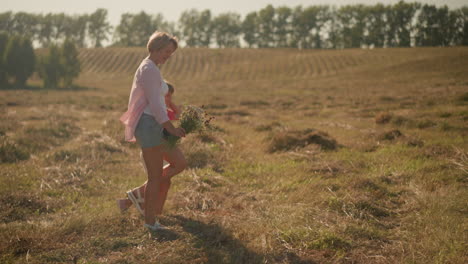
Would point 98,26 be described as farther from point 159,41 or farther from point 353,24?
point 159,41

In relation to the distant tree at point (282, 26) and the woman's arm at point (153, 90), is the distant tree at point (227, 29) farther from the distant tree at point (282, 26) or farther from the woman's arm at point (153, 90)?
the woman's arm at point (153, 90)

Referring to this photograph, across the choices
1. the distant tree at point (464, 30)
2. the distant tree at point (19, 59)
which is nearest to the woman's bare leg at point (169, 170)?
the distant tree at point (19, 59)

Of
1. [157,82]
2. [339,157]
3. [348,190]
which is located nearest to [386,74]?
[339,157]

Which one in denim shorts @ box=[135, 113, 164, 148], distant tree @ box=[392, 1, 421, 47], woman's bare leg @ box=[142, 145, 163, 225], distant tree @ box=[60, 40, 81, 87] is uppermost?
distant tree @ box=[392, 1, 421, 47]

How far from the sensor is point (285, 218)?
15.3 ft

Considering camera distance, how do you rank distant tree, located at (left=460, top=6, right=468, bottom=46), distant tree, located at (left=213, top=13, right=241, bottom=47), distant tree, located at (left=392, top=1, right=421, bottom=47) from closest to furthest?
distant tree, located at (left=460, top=6, right=468, bottom=46) < distant tree, located at (left=392, top=1, right=421, bottom=47) < distant tree, located at (left=213, top=13, right=241, bottom=47)

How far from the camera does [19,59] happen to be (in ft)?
167

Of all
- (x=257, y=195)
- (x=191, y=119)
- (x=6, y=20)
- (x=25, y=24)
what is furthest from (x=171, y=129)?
(x=25, y=24)

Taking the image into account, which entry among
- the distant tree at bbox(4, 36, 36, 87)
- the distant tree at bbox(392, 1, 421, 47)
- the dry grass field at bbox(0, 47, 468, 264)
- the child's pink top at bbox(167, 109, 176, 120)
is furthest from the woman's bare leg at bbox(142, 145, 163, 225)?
the distant tree at bbox(392, 1, 421, 47)

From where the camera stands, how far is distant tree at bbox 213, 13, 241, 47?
102 metres

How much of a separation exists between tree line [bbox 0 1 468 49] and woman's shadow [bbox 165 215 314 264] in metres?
77.4

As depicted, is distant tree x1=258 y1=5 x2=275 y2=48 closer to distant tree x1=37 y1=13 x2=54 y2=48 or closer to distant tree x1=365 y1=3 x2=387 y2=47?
distant tree x1=365 y1=3 x2=387 y2=47

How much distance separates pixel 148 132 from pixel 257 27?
10112 centimetres

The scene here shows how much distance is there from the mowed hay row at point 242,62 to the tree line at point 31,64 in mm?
8642
